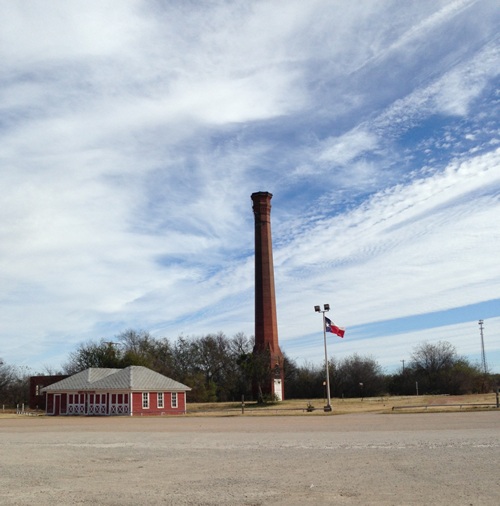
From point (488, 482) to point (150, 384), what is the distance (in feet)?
159

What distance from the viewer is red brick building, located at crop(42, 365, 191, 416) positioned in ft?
183

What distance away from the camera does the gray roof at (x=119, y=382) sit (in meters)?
56.5

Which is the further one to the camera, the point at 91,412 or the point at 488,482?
the point at 91,412

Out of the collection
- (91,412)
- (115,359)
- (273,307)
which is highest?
(273,307)

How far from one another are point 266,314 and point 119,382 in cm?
2068

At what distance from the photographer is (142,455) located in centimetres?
1881

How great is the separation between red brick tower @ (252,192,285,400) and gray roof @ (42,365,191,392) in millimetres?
14600

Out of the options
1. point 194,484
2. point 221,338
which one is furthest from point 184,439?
point 221,338

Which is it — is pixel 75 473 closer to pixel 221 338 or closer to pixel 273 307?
pixel 273 307

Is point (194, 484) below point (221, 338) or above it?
below

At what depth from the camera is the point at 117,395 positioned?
184ft

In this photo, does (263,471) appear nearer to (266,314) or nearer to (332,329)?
(332,329)

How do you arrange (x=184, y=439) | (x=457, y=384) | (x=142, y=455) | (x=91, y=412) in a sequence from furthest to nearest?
(x=457, y=384), (x=91, y=412), (x=184, y=439), (x=142, y=455)

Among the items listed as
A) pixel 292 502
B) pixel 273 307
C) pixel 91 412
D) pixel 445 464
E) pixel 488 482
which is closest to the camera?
pixel 292 502
